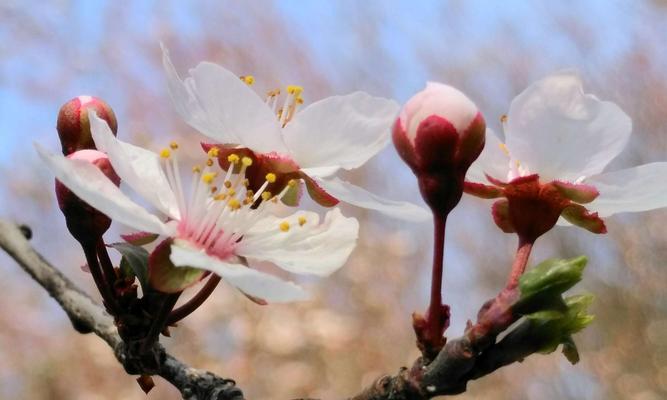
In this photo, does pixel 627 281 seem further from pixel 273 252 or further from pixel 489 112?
pixel 273 252

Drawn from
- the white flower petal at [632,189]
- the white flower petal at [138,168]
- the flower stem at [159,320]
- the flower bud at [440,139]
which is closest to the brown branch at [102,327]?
the flower stem at [159,320]

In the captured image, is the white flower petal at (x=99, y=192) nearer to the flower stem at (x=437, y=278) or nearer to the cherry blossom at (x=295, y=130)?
the cherry blossom at (x=295, y=130)

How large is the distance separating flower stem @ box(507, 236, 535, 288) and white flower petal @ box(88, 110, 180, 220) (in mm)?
265

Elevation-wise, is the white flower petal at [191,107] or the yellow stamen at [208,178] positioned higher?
the white flower petal at [191,107]

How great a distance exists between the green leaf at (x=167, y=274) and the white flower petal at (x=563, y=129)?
0.28m

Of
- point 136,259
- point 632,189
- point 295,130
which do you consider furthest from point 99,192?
point 632,189

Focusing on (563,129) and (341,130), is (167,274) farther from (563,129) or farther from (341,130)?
(563,129)

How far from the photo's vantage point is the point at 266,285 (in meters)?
0.49

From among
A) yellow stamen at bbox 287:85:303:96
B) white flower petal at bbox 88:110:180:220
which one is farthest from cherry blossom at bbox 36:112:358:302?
yellow stamen at bbox 287:85:303:96

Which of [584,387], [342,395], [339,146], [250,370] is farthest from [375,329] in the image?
[339,146]

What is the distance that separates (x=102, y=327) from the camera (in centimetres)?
76

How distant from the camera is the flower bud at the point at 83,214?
1.91 feet

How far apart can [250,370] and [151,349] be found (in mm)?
2529

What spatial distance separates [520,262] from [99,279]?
335mm
